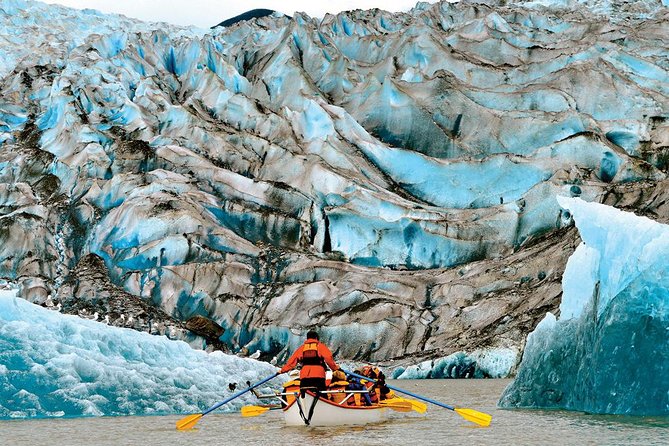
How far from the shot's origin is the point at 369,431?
42.3 feet

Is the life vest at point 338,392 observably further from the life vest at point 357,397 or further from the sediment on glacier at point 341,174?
the sediment on glacier at point 341,174

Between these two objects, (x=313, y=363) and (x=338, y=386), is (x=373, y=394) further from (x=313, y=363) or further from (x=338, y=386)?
(x=313, y=363)

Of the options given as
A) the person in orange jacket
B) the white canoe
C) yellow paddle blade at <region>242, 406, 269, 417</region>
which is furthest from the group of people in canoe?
yellow paddle blade at <region>242, 406, 269, 417</region>

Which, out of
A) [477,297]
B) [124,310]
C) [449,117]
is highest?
[449,117]

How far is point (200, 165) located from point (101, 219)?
5074mm

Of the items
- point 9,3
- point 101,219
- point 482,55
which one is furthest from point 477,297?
point 9,3

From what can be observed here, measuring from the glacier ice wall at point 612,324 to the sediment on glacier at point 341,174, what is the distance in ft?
49.8

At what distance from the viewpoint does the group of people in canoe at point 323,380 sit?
13297 millimetres

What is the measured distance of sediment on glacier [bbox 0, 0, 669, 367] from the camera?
32.8 meters

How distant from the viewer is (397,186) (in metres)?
38.8

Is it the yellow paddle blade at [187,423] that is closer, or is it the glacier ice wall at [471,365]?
the yellow paddle blade at [187,423]

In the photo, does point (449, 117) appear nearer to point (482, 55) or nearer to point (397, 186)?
point (397, 186)

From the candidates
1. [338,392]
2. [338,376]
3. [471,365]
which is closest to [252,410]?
[338,376]

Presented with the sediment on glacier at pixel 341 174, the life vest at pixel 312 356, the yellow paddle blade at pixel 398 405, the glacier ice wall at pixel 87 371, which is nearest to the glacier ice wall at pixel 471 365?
the sediment on glacier at pixel 341 174
